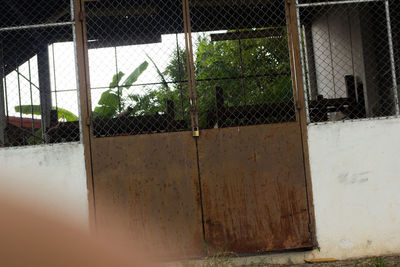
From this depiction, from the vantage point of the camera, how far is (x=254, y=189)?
17.0 ft

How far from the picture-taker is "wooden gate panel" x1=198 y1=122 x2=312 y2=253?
515 cm

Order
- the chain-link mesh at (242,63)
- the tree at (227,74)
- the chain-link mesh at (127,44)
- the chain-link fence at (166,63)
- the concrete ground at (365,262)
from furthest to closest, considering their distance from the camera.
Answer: the tree at (227,74)
the chain-link mesh at (127,44)
the chain-link mesh at (242,63)
the chain-link fence at (166,63)
the concrete ground at (365,262)

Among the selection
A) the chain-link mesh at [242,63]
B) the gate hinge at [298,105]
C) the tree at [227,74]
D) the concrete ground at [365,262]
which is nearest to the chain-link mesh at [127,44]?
the chain-link mesh at [242,63]

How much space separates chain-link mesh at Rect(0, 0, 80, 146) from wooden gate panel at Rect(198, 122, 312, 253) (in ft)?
8.81

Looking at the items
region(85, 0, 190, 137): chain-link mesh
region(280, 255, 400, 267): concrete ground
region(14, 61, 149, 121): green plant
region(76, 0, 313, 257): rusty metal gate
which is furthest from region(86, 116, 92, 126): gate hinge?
region(14, 61, 149, 121): green plant

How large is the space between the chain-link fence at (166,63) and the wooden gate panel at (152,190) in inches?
18.7

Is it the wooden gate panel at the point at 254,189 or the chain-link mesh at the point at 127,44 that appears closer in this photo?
the wooden gate panel at the point at 254,189

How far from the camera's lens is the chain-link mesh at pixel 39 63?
8.02m

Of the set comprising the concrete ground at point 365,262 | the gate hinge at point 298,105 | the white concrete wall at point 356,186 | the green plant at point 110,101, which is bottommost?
the concrete ground at point 365,262

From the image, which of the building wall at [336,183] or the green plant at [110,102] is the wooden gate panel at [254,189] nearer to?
the building wall at [336,183]

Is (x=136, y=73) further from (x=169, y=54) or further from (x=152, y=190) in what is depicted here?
(x=152, y=190)

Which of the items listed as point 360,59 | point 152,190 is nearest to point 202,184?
point 152,190

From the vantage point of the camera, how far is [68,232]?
5.07 m

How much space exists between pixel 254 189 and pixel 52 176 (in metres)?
2.24
